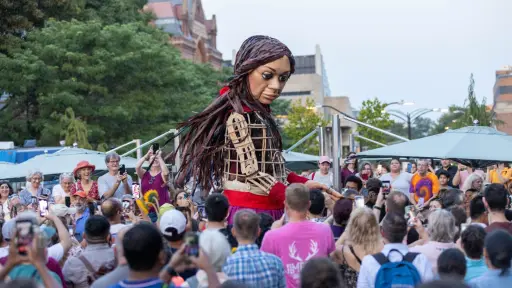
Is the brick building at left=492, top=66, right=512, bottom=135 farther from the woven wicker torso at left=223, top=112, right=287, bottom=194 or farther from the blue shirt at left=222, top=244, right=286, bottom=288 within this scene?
the blue shirt at left=222, top=244, right=286, bottom=288

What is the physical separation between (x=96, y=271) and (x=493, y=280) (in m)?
2.67

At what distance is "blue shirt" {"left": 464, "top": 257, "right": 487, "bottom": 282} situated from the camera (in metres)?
6.22

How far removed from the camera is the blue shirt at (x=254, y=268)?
19.1 ft

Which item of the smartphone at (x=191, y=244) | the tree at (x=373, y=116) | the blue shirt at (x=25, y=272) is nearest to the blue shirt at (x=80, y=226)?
the blue shirt at (x=25, y=272)

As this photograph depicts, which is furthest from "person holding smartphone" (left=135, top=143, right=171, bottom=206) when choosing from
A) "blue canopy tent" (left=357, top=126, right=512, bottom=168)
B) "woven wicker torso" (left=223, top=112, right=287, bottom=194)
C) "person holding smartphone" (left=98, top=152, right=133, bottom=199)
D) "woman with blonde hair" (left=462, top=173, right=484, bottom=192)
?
"woman with blonde hair" (left=462, top=173, right=484, bottom=192)

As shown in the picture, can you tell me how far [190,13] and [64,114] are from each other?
49.3 meters

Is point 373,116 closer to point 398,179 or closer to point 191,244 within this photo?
point 398,179

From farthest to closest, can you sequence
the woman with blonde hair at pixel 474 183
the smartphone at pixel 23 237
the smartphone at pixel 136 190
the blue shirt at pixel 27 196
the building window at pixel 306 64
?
the building window at pixel 306 64 → the smartphone at pixel 136 190 → the woman with blonde hair at pixel 474 183 → the blue shirt at pixel 27 196 → the smartphone at pixel 23 237

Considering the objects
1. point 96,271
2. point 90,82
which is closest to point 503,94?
point 90,82

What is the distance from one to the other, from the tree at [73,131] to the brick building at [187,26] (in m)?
40.7

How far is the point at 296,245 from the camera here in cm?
669

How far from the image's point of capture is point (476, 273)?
6242 millimetres

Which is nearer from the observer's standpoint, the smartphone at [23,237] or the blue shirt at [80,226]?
the smartphone at [23,237]

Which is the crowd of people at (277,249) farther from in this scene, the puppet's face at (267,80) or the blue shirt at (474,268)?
the puppet's face at (267,80)
